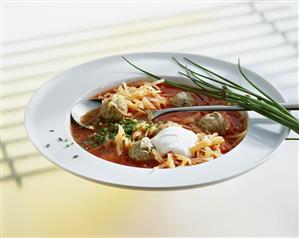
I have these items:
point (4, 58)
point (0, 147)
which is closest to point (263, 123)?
point (0, 147)

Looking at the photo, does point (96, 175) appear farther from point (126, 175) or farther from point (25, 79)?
point (25, 79)

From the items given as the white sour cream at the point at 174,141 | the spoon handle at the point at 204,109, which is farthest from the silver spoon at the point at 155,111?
the white sour cream at the point at 174,141

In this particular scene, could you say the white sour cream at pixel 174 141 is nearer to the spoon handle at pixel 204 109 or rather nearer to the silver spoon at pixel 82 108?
the spoon handle at pixel 204 109

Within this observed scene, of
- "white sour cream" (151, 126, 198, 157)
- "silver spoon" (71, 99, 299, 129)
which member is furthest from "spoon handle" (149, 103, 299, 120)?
"white sour cream" (151, 126, 198, 157)

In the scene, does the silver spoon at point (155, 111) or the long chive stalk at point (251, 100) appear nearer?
the long chive stalk at point (251, 100)

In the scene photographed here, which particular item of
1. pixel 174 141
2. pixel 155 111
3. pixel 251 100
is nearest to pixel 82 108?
pixel 155 111
